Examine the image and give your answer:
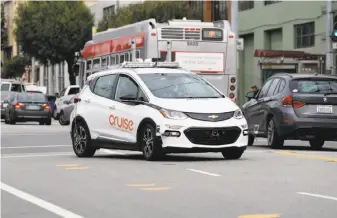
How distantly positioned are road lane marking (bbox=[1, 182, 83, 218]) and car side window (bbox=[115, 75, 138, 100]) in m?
4.43

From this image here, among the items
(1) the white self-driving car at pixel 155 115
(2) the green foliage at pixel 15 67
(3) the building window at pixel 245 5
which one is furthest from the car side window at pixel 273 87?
(2) the green foliage at pixel 15 67

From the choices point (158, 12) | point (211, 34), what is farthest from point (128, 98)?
point (158, 12)

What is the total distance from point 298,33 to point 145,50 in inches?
744

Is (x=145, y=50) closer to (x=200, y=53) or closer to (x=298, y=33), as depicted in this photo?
(x=200, y=53)

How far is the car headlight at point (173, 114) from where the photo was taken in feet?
47.3

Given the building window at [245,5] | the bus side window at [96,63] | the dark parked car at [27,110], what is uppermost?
the building window at [245,5]

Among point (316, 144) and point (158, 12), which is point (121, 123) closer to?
point (316, 144)

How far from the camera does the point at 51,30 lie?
65312 millimetres

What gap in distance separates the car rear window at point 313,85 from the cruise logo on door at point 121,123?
416cm

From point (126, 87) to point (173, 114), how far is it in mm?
1694

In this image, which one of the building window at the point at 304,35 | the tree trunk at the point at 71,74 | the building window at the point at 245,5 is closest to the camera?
the building window at the point at 304,35

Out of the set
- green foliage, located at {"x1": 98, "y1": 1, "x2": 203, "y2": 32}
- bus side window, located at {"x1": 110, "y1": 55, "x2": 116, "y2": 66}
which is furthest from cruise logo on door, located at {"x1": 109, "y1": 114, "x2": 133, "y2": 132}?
green foliage, located at {"x1": 98, "y1": 1, "x2": 203, "y2": 32}

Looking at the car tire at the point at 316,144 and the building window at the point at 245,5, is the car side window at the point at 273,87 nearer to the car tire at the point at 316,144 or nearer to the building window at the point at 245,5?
the car tire at the point at 316,144

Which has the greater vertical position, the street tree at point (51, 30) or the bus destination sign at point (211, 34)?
the street tree at point (51, 30)
